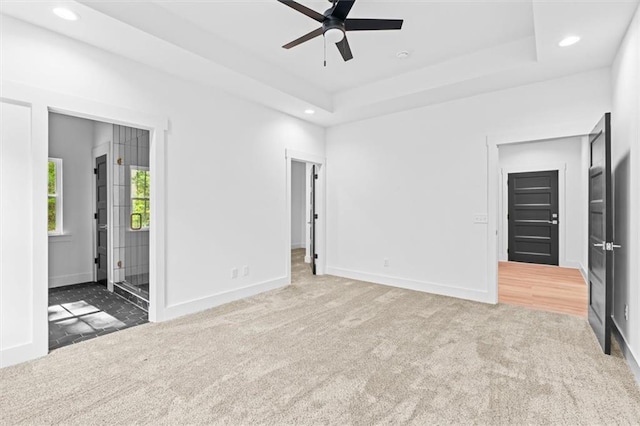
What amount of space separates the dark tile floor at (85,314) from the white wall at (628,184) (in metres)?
4.53

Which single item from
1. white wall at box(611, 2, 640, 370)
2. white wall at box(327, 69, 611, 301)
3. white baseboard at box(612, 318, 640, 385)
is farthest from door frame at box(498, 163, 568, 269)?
white baseboard at box(612, 318, 640, 385)

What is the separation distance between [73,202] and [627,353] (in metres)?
7.10

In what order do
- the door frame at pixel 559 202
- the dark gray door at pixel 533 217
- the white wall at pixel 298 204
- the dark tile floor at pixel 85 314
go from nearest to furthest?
the dark tile floor at pixel 85 314 → the door frame at pixel 559 202 → the dark gray door at pixel 533 217 → the white wall at pixel 298 204

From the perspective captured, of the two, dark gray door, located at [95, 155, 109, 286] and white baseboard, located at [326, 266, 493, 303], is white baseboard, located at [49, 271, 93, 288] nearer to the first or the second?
dark gray door, located at [95, 155, 109, 286]

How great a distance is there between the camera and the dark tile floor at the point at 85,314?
10.6ft

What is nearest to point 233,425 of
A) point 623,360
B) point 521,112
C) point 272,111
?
point 623,360

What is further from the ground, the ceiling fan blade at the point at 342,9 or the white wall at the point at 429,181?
the ceiling fan blade at the point at 342,9

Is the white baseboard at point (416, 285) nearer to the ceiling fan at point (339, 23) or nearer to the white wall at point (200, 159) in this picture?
the white wall at point (200, 159)

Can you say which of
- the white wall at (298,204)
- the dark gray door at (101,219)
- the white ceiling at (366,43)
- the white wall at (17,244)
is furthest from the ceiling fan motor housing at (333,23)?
the white wall at (298,204)

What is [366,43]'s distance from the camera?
11.9 ft

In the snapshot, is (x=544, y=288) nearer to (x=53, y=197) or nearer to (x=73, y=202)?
(x=73, y=202)

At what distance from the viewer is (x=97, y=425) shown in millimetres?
1906

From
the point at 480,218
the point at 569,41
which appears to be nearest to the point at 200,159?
the point at 480,218

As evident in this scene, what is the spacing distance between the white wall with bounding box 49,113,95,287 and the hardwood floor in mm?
6399
